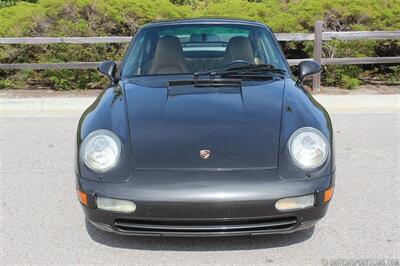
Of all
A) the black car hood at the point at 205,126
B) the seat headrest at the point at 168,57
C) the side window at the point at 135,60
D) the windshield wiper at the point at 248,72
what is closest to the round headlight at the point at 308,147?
the black car hood at the point at 205,126

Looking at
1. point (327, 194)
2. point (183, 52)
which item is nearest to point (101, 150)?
point (327, 194)

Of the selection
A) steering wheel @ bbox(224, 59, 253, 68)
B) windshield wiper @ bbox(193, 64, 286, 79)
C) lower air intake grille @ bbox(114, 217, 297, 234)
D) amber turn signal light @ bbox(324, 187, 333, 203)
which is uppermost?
steering wheel @ bbox(224, 59, 253, 68)

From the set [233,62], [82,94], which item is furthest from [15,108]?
[233,62]

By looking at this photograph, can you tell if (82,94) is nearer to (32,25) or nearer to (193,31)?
(32,25)

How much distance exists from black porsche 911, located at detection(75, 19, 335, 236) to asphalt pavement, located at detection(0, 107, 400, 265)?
0.27 meters

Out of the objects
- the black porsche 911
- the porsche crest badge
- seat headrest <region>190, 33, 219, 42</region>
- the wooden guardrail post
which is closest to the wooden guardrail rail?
the wooden guardrail post

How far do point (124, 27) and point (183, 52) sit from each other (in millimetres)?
6049

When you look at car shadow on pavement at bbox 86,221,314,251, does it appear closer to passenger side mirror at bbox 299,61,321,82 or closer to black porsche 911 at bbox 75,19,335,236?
black porsche 911 at bbox 75,19,335,236

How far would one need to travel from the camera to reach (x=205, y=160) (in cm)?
332

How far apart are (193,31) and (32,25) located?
5.95 m

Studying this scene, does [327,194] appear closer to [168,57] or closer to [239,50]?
[239,50]

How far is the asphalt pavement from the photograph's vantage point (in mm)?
3479

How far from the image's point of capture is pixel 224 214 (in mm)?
3148

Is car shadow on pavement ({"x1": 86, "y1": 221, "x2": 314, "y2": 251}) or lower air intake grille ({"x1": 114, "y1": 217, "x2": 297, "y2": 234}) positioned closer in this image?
lower air intake grille ({"x1": 114, "y1": 217, "x2": 297, "y2": 234})
